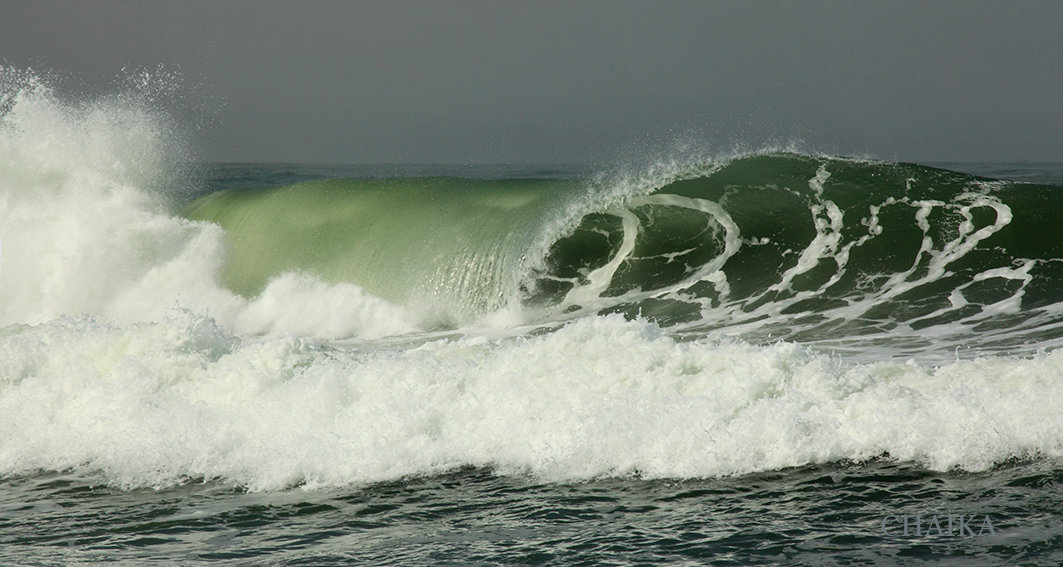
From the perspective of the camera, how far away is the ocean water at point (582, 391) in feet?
15.2

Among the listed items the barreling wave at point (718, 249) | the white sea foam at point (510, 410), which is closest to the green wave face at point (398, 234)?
the barreling wave at point (718, 249)

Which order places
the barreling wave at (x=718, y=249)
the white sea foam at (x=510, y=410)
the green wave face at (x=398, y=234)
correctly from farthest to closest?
1. the green wave face at (x=398, y=234)
2. the barreling wave at (x=718, y=249)
3. the white sea foam at (x=510, y=410)

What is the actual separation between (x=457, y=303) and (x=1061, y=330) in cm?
661

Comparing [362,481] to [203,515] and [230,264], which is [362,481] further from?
[230,264]

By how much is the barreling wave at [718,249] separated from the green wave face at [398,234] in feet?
0.12

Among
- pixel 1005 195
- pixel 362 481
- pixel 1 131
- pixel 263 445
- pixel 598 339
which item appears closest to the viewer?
pixel 362 481

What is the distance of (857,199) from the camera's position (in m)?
13.0

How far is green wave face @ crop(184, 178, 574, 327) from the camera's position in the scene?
39.9 ft

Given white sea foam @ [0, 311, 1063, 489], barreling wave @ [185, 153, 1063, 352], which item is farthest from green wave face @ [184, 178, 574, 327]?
white sea foam @ [0, 311, 1063, 489]

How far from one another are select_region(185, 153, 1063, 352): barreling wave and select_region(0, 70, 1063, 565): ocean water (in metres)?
0.05

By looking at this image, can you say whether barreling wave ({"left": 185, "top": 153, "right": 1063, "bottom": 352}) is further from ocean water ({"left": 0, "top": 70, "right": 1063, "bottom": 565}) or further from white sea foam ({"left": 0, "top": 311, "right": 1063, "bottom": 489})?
white sea foam ({"left": 0, "top": 311, "right": 1063, "bottom": 489})

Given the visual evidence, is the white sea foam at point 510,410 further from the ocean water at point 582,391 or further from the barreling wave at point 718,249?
the barreling wave at point 718,249

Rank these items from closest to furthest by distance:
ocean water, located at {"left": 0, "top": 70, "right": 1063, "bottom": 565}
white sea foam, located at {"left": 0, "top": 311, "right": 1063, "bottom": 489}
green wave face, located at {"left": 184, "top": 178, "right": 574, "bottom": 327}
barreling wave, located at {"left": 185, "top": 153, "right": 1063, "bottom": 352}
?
1. ocean water, located at {"left": 0, "top": 70, "right": 1063, "bottom": 565}
2. white sea foam, located at {"left": 0, "top": 311, "right": 1063, "bottom": 489}
3. barreling wave, located at {"left": 185, "top": 153, "right": 1063, "bottom": 352}
4. green wave face, located at {"left": 184, "top": 178, "right": 574, "bottom": 327}

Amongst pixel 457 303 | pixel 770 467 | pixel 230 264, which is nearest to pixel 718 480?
pixel 770 467
